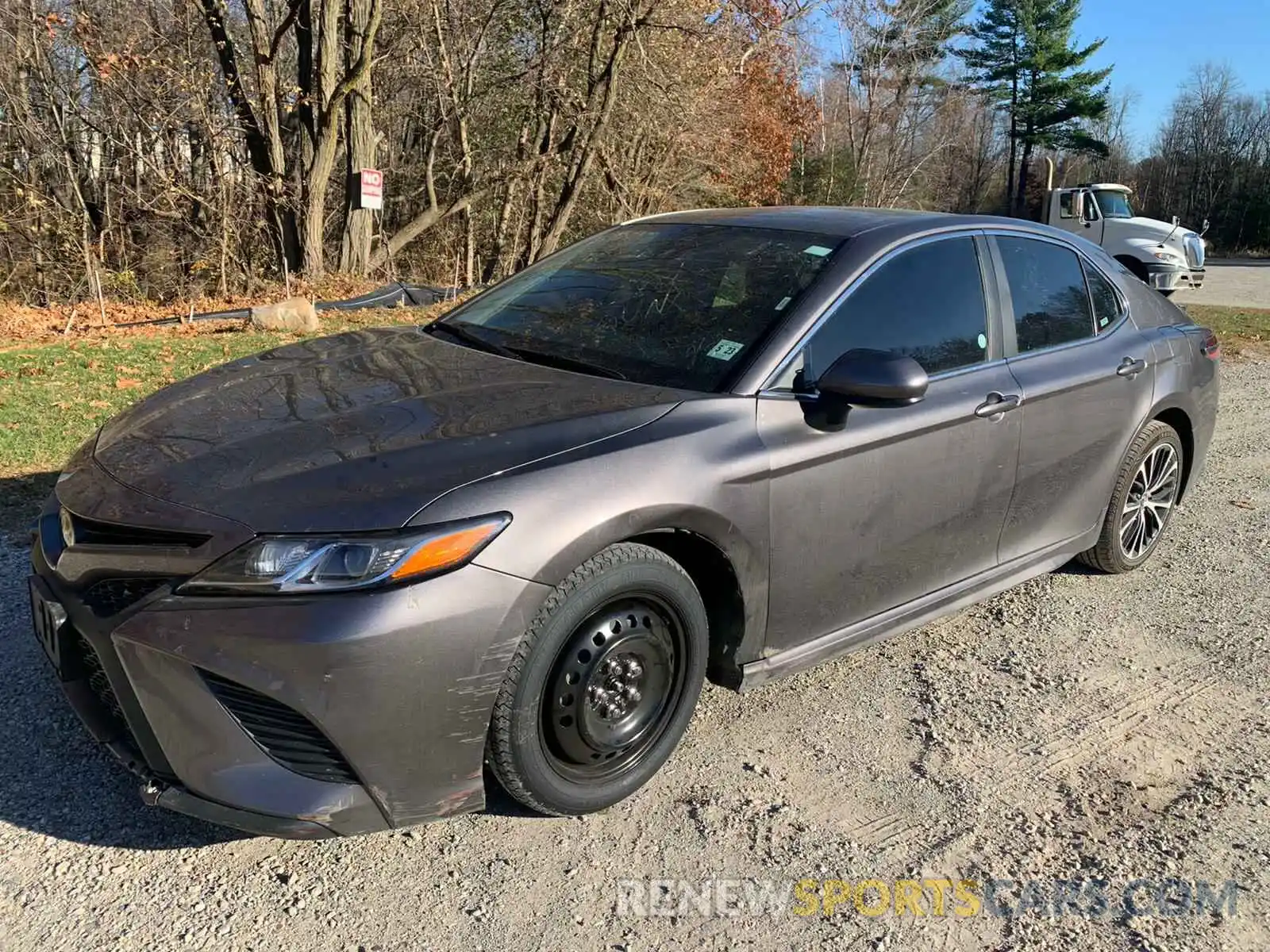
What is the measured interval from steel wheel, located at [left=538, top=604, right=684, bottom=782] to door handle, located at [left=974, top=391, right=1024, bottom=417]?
1.44 metres

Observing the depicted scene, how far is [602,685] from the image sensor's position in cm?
272

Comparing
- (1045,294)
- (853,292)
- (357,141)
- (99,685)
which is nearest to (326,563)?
(99,685)

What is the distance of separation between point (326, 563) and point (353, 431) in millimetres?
546

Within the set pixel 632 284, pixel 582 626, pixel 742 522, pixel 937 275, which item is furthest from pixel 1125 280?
pixel 582 626

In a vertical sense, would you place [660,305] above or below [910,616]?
above

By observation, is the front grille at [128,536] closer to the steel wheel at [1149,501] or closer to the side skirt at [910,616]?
the side skirt at [910,616]

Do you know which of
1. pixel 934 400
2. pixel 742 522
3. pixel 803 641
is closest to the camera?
pixel 742 522

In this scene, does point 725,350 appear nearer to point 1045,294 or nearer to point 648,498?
point 648,498

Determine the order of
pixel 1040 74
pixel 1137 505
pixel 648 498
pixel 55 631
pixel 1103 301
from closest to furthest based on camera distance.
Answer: pixel 55 631 → pixel 648 498 → pixel 1103 301 → pixel 1137 505 → pixel 1040 74

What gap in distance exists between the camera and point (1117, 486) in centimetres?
440

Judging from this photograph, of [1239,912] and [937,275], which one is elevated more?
[937,275]

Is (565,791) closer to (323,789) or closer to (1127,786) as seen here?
(323,789)

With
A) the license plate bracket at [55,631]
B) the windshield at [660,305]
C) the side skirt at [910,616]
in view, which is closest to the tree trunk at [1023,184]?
the side skirt at [910,616]

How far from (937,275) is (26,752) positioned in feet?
11.0
